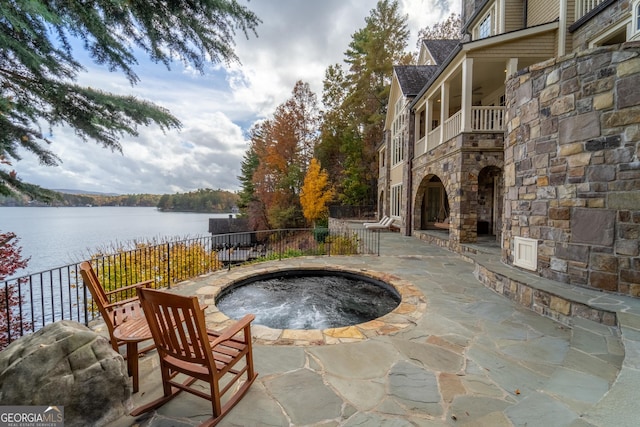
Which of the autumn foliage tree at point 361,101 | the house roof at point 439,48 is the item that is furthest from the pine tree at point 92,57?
the autumn foliage tree at point 361,101

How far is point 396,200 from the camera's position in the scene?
47.1 ft

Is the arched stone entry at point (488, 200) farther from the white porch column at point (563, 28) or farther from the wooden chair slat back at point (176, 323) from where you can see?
the wooden chair slat back at point (176, 323)

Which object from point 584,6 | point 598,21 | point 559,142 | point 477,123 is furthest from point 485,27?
point 559,142

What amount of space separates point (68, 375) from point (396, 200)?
14.0 meters

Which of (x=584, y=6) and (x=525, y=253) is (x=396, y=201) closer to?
(x=584, y=6)

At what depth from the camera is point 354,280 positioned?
6.10 m

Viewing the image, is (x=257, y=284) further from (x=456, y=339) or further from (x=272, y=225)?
(x=272, y=225)

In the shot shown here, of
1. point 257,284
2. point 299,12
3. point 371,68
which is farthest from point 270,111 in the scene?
point 257,284

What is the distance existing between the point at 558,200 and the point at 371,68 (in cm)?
2097

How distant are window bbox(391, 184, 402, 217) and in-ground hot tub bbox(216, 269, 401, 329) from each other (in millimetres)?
8245

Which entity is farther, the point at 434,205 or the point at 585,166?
the point at 434,205

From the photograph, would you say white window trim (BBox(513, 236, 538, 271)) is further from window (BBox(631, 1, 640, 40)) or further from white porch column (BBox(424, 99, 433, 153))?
white porch column (BBox(424, 99, 433, 153))

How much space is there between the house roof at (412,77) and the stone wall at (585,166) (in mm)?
8473

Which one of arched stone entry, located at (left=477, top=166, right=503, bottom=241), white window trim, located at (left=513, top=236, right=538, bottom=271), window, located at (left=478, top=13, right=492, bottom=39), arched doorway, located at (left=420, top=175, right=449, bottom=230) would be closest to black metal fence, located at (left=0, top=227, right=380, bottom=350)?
white window trim, located at (left=513, top=236, right=538, bottom=271)
